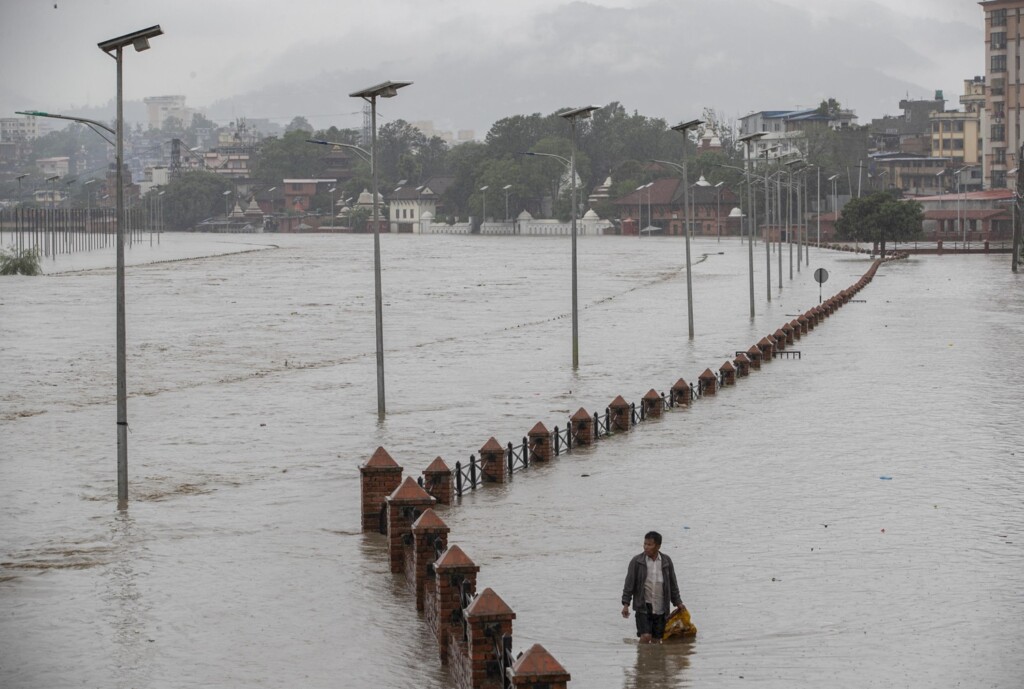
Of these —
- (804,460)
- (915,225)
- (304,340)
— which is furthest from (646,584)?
(915,225)

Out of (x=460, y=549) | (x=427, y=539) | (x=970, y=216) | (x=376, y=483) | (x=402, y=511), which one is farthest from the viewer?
(x=970, y=216)

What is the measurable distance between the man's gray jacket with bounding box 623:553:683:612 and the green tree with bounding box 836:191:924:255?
112864 millimetres

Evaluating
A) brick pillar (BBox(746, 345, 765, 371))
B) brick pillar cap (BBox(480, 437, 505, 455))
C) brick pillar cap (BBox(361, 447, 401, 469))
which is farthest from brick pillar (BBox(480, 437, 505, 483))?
brick pillar (BBox(746, 345, 765, 371))

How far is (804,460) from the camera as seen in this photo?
26312 mm

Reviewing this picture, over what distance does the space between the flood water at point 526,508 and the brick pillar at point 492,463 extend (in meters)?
0.67

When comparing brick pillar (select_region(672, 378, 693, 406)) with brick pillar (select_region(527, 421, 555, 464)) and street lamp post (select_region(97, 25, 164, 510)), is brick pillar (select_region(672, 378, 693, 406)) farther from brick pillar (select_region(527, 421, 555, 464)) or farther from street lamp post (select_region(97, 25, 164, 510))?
street lamp post (select_region(97, 25, 164, 510))

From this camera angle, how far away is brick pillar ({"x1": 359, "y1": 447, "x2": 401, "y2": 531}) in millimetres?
20219

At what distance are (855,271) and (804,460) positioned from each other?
7908 centimetres

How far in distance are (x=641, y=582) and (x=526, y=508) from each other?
734 cm

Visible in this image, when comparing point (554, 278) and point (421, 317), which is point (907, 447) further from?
point (554, 278)

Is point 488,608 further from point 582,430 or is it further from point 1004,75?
point 1004,75

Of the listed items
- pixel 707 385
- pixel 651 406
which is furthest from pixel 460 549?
pixel 707 385

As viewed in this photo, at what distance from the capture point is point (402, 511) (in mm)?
17734

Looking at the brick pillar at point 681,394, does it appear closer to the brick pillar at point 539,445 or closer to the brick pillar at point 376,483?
the brick pillar at point 539,445
